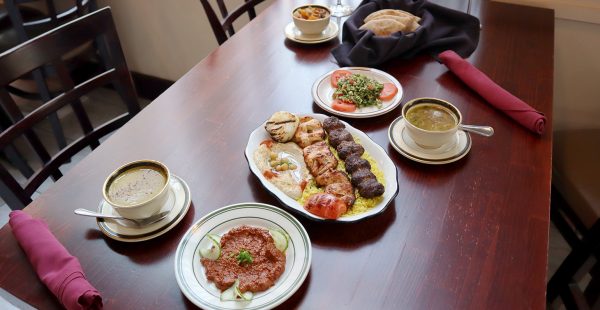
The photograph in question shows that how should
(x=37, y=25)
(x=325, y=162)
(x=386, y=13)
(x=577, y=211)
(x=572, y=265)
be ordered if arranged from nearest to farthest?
1. (x=325, y=162)
2. (x=572, y=265)
3. (x=386, y=13)
4. (x=577, y=211)
5. (x=37, y=25)

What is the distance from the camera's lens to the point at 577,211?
1.77 metres

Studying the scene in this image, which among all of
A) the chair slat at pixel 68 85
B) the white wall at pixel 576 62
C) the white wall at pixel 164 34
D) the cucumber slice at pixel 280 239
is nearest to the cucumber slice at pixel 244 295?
the cucumber slice at pixel 280 239

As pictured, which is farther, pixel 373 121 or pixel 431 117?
pixel 373 121

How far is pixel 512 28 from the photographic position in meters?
1.72

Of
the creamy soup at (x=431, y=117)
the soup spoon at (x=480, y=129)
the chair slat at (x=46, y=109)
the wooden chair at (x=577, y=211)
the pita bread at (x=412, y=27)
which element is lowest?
the wooden chair at (x=577, y=211)

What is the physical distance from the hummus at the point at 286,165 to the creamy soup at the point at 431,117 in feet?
1.07

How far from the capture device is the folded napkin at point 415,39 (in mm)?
1504

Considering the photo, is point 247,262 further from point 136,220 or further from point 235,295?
point 136,220

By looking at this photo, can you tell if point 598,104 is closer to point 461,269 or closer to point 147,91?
point 461,269

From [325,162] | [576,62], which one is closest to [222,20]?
[325,162]

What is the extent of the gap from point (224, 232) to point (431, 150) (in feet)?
1.95

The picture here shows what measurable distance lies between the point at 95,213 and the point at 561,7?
6.45 ft

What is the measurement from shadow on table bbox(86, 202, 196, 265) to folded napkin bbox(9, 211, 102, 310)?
0.28 feet

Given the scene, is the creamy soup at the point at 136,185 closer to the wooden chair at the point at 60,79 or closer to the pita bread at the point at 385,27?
the wooden chair at the point at 60,79
